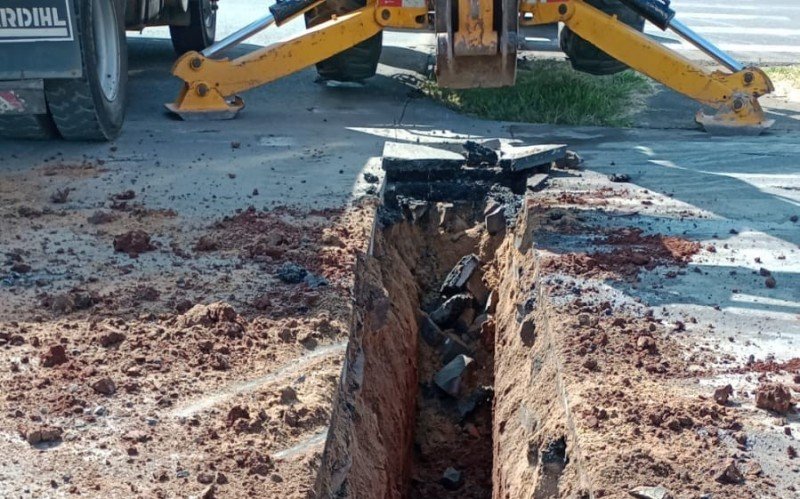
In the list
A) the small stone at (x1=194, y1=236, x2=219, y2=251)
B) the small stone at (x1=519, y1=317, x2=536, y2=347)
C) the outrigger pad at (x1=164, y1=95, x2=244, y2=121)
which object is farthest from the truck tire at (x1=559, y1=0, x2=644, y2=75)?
the small stone at (x1=194, y1=236, x2=219, y2=251)

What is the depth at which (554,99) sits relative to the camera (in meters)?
9.62

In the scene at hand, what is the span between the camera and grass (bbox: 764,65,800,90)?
36.0ft

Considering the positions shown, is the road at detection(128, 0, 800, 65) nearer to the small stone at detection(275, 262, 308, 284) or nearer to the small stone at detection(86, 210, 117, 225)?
the small stone at detection(86, 210, 117, 225)

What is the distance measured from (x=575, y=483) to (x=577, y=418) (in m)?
0.28

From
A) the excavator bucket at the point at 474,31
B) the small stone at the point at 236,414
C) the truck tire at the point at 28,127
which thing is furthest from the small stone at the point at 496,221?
the truck tire at the point at 28,127

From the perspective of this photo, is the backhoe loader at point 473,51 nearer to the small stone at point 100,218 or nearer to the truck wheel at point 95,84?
the truck wheel at point 95,84

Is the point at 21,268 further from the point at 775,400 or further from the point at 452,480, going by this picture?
the point at 775,400

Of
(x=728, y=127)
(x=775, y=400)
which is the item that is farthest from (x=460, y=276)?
(x=728, y=127)

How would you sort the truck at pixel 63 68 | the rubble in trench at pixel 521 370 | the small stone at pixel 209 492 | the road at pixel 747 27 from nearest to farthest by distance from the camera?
1. the small stone at pixel 209 492
2. the rubble in trench at pixel 521 370
3. the truck at pixel 63 68
4. the road at pixel 747 27

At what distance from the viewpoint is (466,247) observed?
23.0 feet

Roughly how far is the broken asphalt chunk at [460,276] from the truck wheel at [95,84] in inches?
120

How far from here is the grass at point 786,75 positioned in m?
11.0

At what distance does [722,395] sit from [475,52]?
14.3 ft

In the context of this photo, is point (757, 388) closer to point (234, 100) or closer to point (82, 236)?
point (82, 236)
